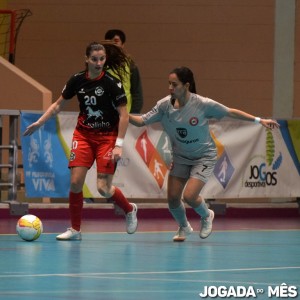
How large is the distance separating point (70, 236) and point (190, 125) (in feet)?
5.90

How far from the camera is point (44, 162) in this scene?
18047mm

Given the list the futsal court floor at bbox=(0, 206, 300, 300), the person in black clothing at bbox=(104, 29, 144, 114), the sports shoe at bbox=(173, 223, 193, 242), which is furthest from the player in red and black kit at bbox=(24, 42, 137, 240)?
the person in black clothing at bbox=(104, 29, 144, 114)

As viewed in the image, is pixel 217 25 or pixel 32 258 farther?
pixel 217 25

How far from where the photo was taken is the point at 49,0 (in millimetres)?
22422

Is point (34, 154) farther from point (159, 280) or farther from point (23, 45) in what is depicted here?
point (159, 280)

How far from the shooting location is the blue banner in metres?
18.0

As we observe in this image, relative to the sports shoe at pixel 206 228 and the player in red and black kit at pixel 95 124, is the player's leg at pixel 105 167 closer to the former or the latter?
the player in red and black kit at pixel 95 124

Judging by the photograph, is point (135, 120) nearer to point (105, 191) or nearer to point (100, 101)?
point (100, 101)

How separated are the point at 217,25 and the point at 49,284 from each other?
13341mm

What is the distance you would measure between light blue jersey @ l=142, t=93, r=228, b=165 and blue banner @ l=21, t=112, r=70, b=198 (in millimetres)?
4125

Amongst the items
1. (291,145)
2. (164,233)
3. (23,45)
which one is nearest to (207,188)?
(291,145)

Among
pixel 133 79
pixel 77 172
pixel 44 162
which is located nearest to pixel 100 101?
pixel 77 172

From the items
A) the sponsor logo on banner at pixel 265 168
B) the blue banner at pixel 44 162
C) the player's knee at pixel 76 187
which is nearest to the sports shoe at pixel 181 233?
the player's knee at pixel 76 187

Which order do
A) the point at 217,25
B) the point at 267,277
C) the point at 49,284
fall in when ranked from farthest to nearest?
the point at 217,25
the point at 267,277
the point at 49,284
